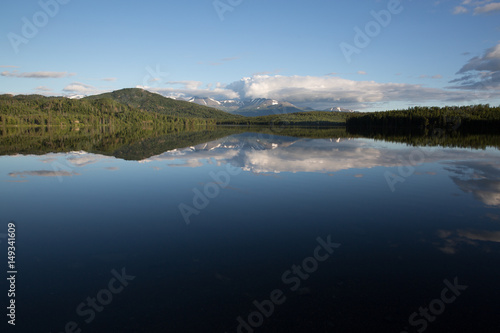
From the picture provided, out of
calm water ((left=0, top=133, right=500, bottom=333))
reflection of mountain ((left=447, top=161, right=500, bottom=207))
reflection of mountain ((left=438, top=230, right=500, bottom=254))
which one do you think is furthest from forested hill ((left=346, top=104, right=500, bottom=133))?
reflection of mountain ((left=438, top=230, right=500, bottom=254))

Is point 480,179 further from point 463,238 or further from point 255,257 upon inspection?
point 255,257

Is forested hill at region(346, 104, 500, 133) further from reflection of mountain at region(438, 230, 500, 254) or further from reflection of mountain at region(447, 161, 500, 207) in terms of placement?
reflection of mountain at region(438, 230, 500, 254)

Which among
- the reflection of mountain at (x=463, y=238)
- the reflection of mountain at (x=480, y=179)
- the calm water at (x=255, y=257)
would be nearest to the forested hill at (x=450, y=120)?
the reflection of mountain at (x=480, y=179)

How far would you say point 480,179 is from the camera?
897 inches

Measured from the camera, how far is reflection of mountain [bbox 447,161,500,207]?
1783 centimetres

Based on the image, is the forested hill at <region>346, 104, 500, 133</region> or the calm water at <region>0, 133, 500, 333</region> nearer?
the calm water at <region>0, 133, 500, 333</region>

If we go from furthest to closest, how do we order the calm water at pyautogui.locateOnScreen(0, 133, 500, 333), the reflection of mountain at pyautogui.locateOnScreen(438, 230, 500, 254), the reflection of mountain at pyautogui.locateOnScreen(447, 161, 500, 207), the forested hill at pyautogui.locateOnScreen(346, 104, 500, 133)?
the forested hill at pyautogui.locateOnScreen(346, 104, 500, 133), the reflection of mountain at pyautogui.locateOnScreen(447, 161, 500, 207), the reflection of mountain at pyautogui.locateOnScreen(438, 230, 500, 254), the calm water at pyautogui.locateOnScreen(0, 133, 500, 333)

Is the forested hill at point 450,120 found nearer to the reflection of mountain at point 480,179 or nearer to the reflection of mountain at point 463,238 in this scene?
the reflection of mountain at point 480,179

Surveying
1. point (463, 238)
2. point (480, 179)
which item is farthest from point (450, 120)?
point (463, 238)

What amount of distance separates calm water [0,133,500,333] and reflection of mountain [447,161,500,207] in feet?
0.99

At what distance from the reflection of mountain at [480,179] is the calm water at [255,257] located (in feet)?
0.99

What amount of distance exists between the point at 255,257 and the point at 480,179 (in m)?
21.2

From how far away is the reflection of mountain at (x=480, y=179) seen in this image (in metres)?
17.8

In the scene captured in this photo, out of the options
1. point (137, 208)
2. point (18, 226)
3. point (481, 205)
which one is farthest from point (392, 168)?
point (18, 226)
